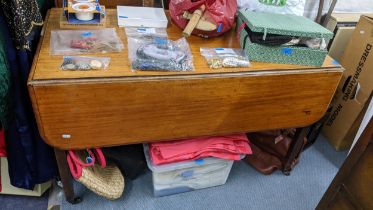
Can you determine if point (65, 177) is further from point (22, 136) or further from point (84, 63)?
A: point (84, 63)

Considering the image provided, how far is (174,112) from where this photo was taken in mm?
1151

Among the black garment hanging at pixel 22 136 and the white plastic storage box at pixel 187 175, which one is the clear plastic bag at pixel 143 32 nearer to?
the black garment hanging at pixel 22 136

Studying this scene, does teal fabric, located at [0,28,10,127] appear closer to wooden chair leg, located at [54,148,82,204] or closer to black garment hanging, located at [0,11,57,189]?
black garment hanging, located at [0,11,57,189]

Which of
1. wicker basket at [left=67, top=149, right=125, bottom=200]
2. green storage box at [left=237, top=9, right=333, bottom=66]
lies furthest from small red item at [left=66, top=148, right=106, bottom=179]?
green storage box at [left=237, top=9, right=333, bottom=66]

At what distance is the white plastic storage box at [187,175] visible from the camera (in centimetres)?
138

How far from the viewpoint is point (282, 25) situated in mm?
1184

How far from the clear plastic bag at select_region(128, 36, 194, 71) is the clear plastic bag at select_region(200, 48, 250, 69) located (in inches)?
2.9

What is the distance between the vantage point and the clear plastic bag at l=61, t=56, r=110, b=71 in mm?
1014

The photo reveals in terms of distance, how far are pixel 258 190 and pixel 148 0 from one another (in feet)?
3.65

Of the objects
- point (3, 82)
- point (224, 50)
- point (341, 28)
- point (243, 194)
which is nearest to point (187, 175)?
point (243, 194)

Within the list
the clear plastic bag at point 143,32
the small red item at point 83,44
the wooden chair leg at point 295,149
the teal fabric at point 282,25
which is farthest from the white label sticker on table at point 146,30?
the wooden chair leg at point 295,149

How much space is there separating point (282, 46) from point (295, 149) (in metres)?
0.66

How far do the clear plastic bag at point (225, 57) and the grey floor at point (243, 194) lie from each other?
28.8 inches

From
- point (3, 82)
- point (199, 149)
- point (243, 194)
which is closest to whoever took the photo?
point (3, 82)
